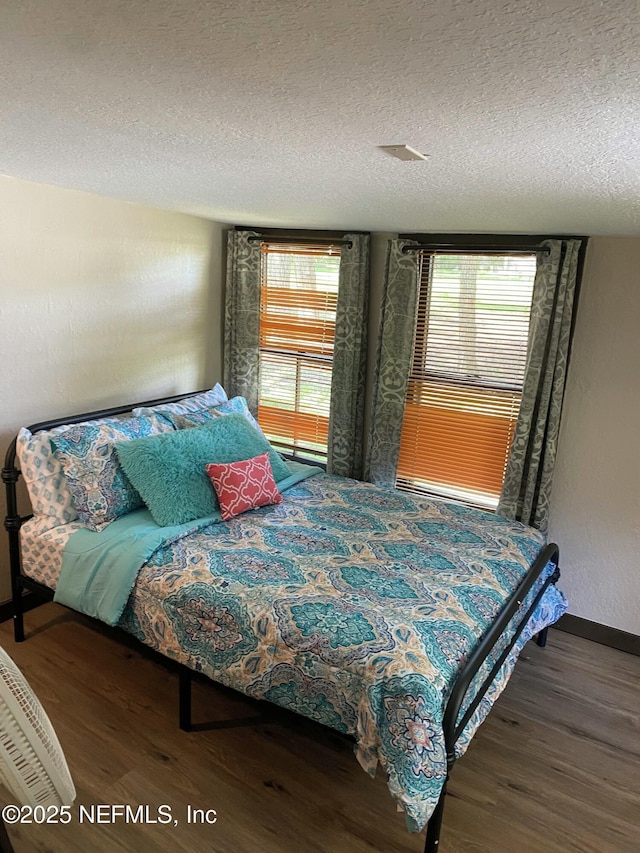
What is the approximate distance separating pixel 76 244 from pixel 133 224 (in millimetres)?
380

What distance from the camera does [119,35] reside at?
907 mm

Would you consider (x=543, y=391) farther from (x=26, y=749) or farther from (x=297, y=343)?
(x=26, y=749)

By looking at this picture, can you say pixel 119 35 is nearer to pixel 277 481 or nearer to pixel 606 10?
pixel 606 10

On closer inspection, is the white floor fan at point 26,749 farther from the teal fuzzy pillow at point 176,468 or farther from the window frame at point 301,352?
the window frame at point 301,352

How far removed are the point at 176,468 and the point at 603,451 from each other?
6.93 feet

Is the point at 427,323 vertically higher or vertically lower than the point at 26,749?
higher

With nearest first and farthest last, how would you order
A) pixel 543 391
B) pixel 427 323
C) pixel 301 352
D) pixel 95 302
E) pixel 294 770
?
1. pixel 294 770
2. pixel 543 391
3. pixel 95 302
4. pixel 427 323
5. pixel 301 352

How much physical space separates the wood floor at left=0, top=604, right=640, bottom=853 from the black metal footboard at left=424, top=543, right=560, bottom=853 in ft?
→ 0.76

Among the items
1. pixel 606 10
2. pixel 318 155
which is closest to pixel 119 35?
pixel 606 10

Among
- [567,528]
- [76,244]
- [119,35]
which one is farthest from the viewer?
[567,528]

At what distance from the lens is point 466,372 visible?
10.9 feet

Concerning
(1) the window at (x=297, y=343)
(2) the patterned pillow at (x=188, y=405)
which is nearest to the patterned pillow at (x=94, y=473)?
(2) the patterned pillow at (x=188, y=405)

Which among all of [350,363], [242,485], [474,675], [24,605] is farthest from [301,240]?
[474,675]

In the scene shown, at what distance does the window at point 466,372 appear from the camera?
3.16m
